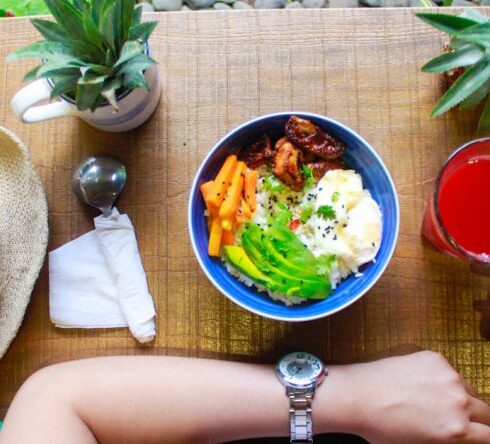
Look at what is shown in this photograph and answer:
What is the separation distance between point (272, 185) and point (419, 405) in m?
0.45

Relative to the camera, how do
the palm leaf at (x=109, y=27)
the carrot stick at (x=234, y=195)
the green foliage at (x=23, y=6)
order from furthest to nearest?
the green foliage at (x=23, y=6)
the carrot stick at (x=234, y=195)
the palm leaf at (x=109, y=27)

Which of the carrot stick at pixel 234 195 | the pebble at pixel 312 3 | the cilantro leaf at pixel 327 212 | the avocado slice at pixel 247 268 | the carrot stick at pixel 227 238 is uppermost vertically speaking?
the pebble at pixel 312 3

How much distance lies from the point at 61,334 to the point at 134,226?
0.77 ft

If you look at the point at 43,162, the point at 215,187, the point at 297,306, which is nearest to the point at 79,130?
the point at 43,162

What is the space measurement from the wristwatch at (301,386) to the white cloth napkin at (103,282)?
25 cm

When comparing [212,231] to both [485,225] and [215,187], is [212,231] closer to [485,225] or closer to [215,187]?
[215,187]

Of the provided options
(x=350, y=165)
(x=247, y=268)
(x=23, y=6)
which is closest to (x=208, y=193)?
(x=247, y=268)

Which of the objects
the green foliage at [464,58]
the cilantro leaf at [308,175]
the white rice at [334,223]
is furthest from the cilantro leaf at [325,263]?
the green foliage at [464,58]

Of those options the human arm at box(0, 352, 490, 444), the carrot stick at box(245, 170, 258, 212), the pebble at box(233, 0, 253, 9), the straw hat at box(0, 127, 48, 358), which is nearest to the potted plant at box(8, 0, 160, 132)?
the straw hat at box(0, 127, 48, 358)

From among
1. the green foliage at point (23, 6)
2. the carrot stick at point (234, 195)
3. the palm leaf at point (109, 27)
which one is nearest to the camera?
the palm leaf at point (109, 27)

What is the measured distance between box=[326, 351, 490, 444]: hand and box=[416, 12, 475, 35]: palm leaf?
0.55m

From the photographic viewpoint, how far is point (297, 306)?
976mm

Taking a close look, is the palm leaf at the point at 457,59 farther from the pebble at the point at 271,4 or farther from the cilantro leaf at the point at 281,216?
the pebble at the point at 271,4

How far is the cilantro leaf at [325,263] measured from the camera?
0.95 m
